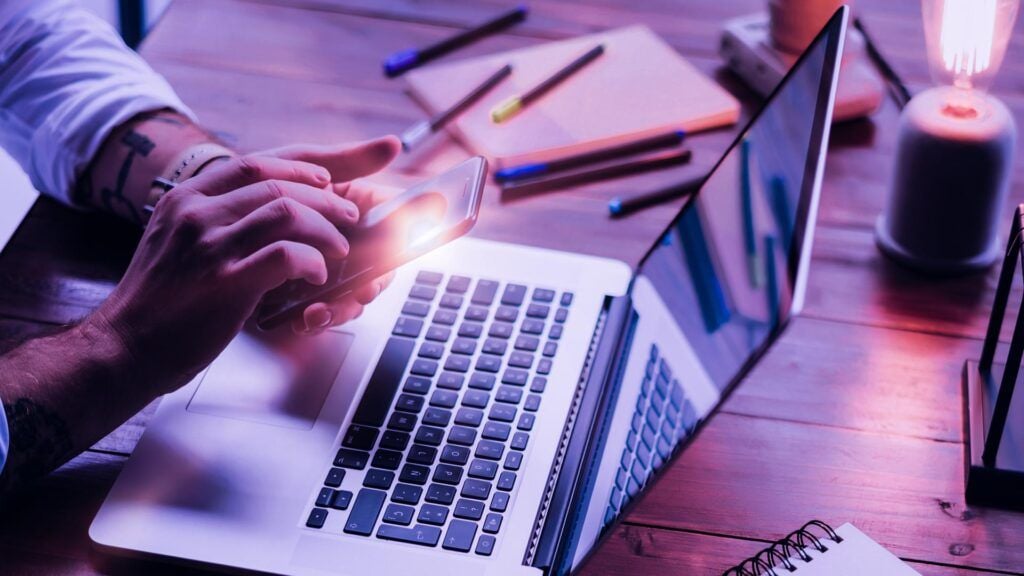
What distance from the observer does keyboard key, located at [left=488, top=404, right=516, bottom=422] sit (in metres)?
0.81

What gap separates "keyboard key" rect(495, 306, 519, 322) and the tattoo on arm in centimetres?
34

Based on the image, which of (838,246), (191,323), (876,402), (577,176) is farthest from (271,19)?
(876,402)

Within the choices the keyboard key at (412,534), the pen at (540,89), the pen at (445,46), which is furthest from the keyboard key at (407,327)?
the pen at (445,46)

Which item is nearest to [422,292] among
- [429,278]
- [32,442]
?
[429,278]

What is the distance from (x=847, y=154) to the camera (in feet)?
3.68

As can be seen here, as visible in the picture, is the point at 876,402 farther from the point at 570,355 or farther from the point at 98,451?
the point at 98,451

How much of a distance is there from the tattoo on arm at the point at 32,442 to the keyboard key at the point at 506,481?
307mm

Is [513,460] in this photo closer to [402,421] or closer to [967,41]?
[402,421]

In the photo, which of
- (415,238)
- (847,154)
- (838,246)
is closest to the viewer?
(415,238)

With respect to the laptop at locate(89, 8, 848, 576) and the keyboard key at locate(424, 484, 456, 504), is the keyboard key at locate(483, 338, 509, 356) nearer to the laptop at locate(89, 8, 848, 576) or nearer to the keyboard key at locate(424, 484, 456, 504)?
the laptop at locate(89, 8, 848, 576)

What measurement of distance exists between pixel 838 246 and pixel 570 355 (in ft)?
1.03

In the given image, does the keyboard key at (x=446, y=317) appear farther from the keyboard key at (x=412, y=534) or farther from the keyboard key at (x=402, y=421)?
the keyboard key at (x=412, y=534)

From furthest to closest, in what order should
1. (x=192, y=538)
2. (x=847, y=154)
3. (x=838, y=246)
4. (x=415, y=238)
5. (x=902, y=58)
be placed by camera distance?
1. (x=902, y=58)
2. (x=847, y=154)
3. (x=838, y=246)
4. (x=415, y=238)
5. (x=192, y=538)

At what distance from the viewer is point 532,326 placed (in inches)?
35.2
